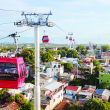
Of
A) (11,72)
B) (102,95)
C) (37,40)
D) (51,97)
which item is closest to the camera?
(37,40)

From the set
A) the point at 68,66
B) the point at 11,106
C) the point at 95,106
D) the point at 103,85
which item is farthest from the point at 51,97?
the point at 68,66

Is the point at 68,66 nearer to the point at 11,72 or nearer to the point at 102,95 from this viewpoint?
the point at 102,95

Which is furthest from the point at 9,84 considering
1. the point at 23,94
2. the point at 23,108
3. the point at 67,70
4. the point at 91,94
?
the point at 67,70

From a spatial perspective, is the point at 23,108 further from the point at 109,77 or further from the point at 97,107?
the point at 109,77

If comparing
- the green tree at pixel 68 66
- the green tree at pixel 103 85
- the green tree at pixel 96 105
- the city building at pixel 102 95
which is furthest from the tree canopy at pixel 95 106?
the green tree at pixel 68 66

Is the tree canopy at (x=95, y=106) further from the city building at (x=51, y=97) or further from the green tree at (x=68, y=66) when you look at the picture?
the green tree at (x=68, y=66)

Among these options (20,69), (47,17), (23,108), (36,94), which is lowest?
(23,108)

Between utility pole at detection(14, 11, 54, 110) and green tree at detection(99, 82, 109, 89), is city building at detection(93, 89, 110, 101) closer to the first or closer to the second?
green tree at detection(99, 82, 109, 89)

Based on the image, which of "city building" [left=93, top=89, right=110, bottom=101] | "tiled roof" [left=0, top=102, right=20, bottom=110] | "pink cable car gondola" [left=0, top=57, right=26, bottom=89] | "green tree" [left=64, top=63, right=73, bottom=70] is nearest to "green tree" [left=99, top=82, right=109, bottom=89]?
"city building" [left=93, top=89, right=110, bottom=101]
